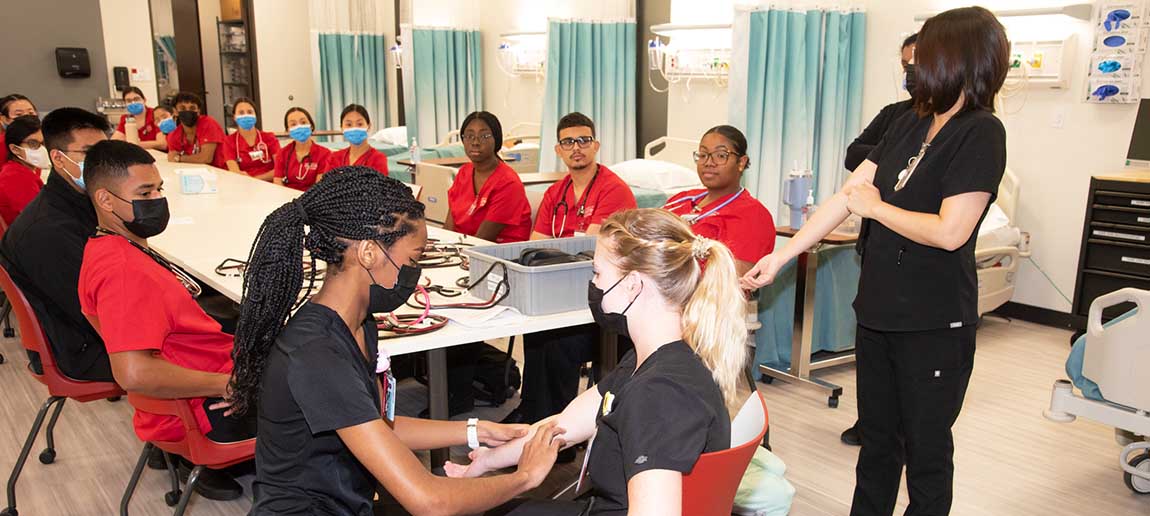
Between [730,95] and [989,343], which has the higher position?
[730,95]

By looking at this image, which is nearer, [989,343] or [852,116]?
[989,343]

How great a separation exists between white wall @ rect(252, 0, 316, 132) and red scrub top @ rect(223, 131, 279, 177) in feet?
11.4

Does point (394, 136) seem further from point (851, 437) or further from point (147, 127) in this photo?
point (851, 437)

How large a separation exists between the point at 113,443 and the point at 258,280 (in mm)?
2183

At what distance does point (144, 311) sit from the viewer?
210 cm

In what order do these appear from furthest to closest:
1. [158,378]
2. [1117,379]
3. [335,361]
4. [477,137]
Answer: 1. [477,137]
2. [1117,379]
3. [158,378]
4. [335,361]

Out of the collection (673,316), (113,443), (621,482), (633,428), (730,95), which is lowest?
(113,443)

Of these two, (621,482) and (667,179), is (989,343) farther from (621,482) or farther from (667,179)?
(621,482)

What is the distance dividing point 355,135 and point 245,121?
5.30 feet

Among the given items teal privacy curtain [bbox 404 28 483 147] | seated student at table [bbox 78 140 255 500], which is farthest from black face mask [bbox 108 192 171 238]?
teal privacy curtain [bbox 404 28 483 147]

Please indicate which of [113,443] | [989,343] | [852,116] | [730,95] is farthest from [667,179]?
[113,443]

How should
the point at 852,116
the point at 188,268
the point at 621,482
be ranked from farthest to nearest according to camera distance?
the point at 852,116 < the point at 188,268 < the point at 621,482

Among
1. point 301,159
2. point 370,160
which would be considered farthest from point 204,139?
point 370,160

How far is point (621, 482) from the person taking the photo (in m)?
1.48
